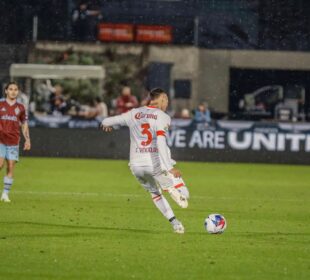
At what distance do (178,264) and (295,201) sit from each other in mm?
9619

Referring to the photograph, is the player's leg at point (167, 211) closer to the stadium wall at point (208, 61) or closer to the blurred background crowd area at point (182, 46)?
the blurred background crowd area at point (182, 46)

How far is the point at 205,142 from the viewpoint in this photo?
32875 millimetres

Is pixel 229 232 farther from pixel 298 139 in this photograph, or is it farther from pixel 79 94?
pixel 79 94

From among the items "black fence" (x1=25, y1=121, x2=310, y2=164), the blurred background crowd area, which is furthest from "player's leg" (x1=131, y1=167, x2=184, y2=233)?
the blurred background crowd area

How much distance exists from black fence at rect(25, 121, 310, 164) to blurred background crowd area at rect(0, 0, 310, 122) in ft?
39.4

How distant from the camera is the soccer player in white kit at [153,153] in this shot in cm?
1448

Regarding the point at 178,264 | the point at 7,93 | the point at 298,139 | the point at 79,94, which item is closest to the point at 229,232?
the point at 178,264

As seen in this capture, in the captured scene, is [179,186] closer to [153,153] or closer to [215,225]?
[153,153]

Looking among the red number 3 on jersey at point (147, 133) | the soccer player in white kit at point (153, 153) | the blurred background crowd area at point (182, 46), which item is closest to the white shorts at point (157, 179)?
the soccer player in white kit at point (153, 153)

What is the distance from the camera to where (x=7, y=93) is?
1908 centimetres

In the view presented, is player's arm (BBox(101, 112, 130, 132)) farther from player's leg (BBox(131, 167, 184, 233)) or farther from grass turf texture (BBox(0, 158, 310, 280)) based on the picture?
grass turf texture (BBox(0, 158, 310, 280))

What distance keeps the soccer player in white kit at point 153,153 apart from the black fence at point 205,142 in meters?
17.8

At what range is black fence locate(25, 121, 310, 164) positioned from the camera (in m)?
32.6

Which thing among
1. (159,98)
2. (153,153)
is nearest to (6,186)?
(153,153)
